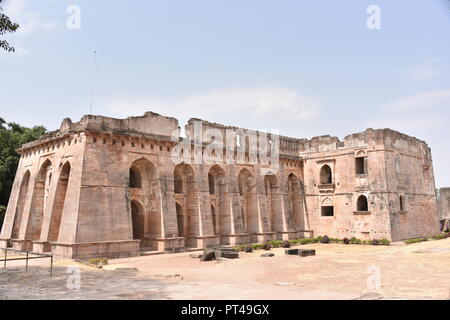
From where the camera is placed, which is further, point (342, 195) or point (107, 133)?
point (342, 195)

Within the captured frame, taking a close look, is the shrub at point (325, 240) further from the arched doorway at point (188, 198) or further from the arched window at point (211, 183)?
the arched doorway at point (188, 198)

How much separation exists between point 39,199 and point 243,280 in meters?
17.0

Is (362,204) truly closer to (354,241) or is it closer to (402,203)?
(402,203)

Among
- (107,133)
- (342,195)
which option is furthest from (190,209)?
(342,195)

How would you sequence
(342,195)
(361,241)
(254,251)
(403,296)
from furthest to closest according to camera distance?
1. (342,195)
2. (361,241)
3. (254,251)
4. (403,296)

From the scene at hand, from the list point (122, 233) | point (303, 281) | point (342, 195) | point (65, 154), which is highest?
point (65, 154)

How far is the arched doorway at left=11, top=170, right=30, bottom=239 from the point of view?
979 inches

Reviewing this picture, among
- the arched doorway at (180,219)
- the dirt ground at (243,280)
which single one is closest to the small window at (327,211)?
the arched doorway at (180,219)

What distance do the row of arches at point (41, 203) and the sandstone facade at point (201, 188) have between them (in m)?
0.06

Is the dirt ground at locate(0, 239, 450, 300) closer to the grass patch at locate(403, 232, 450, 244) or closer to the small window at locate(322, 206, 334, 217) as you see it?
the grass patch at locate(403, 232, 450, 244)

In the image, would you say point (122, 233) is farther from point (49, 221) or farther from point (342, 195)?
point (342, 195)

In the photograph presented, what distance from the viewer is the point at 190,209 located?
25.2 m

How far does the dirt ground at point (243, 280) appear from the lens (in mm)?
9875

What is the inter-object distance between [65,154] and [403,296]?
1829cm
